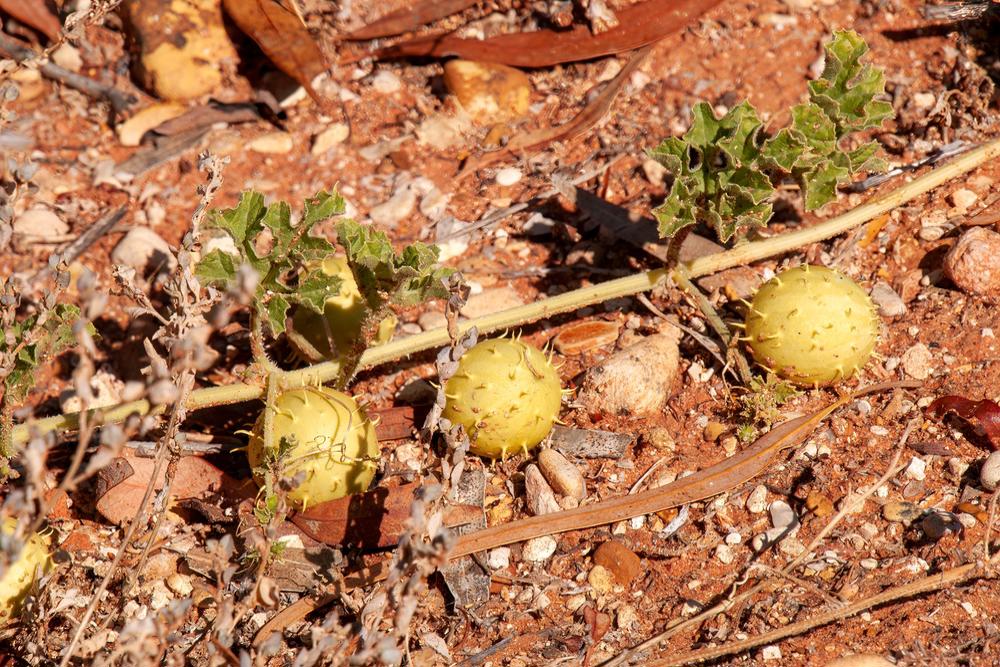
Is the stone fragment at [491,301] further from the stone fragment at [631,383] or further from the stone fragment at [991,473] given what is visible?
the stone fragment at [991,473]

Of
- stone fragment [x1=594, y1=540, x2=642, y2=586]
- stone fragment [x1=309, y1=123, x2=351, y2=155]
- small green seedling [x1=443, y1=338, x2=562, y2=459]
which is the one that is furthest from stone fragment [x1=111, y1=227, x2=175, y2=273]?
stone fragment [x1=594, y1=540, x2=642, y2=586]

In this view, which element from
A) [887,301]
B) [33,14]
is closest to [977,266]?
[887,301]

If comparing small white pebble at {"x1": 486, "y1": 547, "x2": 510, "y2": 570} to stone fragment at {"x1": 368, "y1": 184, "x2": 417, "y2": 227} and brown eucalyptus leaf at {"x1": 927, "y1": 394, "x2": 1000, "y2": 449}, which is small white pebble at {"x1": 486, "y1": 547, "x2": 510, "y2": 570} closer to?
brown eucalyptus leaf at {"x1": 927, "y1": 394, "x2": 1000, "y2": 449}

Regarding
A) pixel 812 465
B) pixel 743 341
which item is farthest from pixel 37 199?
pixel 812 465

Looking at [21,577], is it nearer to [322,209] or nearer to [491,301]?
[322,209]

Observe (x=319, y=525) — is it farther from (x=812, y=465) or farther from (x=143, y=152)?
(x=143, y=152)
